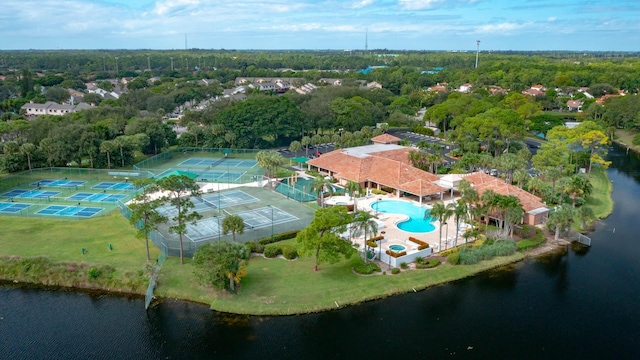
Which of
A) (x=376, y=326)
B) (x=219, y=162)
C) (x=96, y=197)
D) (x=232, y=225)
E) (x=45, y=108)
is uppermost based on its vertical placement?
(x=45, y=108)

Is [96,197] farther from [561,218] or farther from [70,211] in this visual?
[561,218]

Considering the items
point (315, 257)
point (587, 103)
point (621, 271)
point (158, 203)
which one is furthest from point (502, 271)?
point (587, 103)

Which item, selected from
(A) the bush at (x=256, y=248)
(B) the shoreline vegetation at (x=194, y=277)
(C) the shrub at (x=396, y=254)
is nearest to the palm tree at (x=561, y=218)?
(B) the shoreline vegetation at (x=194, y=277)

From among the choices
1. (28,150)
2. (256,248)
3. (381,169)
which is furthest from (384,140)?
(28,150)

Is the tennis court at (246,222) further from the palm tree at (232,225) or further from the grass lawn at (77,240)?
the grass lawn at (77,240)

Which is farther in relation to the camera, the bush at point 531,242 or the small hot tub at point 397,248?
the bush at point 531,242

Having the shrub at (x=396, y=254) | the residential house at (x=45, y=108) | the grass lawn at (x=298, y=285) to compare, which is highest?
the residential house at (x=45, y=108)
